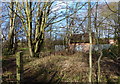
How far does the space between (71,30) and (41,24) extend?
1.45 m

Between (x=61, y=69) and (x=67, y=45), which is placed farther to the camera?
(x=67, y=45)

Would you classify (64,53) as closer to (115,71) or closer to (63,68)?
(63,68)

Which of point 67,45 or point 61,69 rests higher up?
point 67,45

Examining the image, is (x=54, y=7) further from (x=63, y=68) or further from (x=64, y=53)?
(x=63, y=68)

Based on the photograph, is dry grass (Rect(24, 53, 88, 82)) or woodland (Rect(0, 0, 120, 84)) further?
dry grass (Rect(24, 53, 88, 82))

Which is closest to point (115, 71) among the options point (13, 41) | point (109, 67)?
point (109, 67)

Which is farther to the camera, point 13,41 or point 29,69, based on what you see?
point 13,41

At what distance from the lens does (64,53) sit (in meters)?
4.11

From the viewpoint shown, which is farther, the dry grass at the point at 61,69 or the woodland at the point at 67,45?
the dry grass at the point at 61,69

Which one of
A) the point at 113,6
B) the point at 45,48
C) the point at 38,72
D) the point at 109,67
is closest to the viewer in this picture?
the point at 113,6

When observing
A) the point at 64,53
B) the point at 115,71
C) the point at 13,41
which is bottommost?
the point at 115,71

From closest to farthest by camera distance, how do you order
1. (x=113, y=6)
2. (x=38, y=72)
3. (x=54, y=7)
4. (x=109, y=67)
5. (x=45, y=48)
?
(x=113, y=6)
(x=38, y=72)
(x=109, y=67)
(x=54, y=7)
(x=45, y=48)

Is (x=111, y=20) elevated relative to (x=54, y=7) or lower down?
lower down

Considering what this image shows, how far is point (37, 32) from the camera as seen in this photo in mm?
3902
